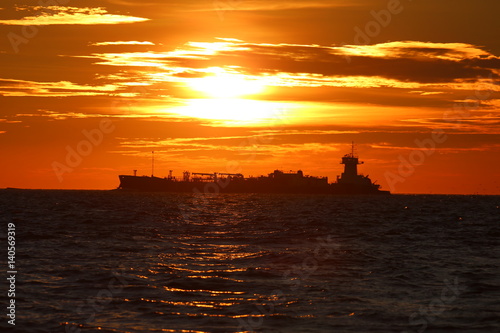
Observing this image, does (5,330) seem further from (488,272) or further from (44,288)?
(488,272)

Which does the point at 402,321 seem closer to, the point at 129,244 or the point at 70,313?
the point at 70,313

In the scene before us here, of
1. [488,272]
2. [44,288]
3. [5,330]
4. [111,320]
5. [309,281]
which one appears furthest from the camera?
[488,272]

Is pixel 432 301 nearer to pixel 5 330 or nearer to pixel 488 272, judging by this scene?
pixel 488 272

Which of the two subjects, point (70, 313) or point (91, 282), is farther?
point (91, 282)

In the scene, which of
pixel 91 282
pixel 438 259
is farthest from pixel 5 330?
pixel 438 259

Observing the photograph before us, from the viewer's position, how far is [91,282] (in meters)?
24.7

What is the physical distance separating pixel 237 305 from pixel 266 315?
1649 mm

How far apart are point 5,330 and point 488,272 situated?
20555mm

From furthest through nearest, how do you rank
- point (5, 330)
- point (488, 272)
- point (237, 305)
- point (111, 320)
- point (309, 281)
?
point (488, 272)
point (309, 281)
point (237, 305)
point (111, 320)
point (5, 330)

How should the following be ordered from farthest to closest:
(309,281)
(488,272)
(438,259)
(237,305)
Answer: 1. (438,259)
2. (488,272)
3. (309,281)
4. (237,305)

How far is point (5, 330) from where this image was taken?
17625 mm

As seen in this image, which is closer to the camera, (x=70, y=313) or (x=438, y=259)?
(x=70, y=313)

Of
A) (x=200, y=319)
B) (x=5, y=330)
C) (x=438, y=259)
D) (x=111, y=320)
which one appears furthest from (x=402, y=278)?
(x=5, y=330)

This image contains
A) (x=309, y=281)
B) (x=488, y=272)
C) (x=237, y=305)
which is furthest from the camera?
(x=488, y=272)
